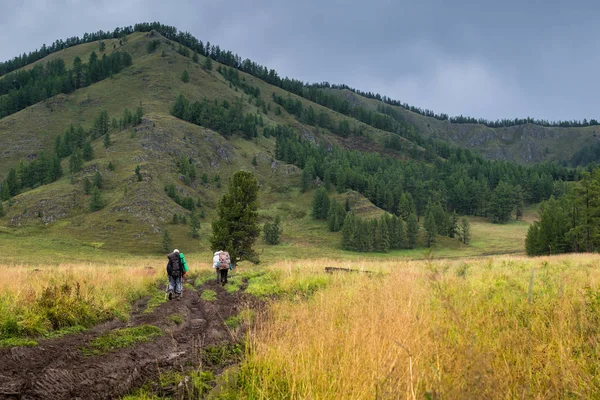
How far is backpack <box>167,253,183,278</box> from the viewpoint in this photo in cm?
1405

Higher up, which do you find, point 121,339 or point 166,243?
point 121,339

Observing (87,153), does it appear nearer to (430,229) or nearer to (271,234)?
(271,234)

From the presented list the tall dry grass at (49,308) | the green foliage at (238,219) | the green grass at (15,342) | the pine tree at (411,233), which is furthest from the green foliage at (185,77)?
the green grass at (15,342)

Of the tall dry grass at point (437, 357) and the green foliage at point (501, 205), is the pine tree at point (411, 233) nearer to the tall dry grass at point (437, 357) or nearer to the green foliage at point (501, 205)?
the green foliage at point (501, 205)

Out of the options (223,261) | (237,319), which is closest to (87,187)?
(223,261)

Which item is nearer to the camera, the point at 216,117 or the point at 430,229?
the point at 430,229

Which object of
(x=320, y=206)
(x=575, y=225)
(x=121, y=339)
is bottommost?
(x=121, y=339)

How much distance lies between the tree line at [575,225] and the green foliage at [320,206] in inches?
2226

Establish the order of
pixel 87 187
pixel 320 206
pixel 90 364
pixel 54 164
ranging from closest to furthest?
1. pixel 90 364
2. pixel 87 187
3. pixel 54 164
4. pixel 320 206

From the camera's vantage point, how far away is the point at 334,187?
126062 mm

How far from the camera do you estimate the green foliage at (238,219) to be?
36781mm

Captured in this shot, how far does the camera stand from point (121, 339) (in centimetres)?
702

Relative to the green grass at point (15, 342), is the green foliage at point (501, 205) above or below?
above

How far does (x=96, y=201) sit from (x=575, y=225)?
323ft
